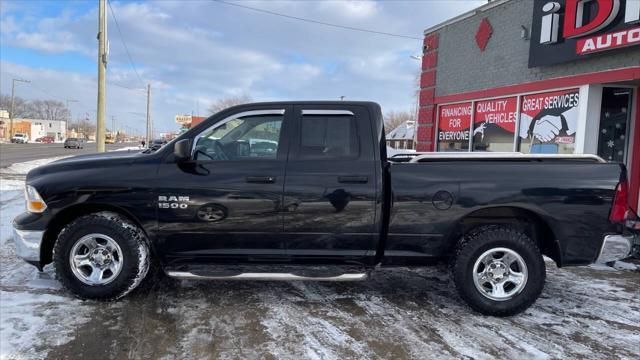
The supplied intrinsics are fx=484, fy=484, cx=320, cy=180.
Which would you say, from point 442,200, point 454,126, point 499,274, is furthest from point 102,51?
point 499,274

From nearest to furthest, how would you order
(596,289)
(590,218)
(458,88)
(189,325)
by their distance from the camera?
(189,325)
(590,218)
(596,289)
(458,88)

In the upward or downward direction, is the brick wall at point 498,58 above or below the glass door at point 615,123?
above

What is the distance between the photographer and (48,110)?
14450cm

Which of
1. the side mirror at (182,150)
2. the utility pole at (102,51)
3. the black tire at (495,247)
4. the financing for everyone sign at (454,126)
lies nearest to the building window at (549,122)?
the financing for everyone sign at (454,126)

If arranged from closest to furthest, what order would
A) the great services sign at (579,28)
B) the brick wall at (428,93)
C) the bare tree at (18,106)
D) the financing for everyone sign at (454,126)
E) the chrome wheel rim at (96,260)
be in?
the chrome wheel rim at (96,260) → the great services sign at (579,28) → the financing for everyone sign at (454,126) → the brick wall at (428,93) → the bare tree at (18,106)

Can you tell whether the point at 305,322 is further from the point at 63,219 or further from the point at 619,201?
the point at 619,201

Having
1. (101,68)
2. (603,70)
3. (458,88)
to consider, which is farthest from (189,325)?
(101,68)

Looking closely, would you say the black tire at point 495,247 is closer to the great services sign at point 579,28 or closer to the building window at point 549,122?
the great services sign at point 579,28

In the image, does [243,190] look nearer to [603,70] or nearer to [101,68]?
[603,70]

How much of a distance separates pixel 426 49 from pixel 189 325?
33.5ft

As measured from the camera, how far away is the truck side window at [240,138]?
4488mm

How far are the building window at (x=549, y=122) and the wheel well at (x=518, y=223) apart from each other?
431cm

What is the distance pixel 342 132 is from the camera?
449 cm

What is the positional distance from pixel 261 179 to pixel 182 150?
2.40 feet
